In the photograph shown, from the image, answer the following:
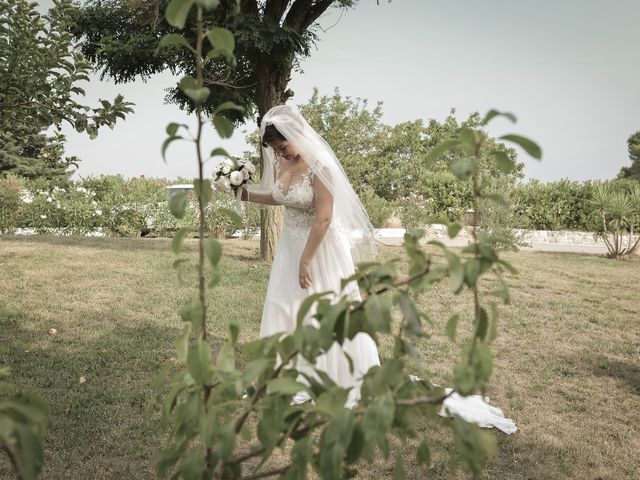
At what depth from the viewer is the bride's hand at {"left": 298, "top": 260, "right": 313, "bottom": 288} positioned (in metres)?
4.12

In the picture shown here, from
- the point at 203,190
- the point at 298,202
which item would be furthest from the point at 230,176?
the point at 203,190

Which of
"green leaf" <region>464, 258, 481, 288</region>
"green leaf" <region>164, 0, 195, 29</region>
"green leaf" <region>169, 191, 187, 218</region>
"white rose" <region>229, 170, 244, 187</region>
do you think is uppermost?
"green leaf" <region>164, 0, 195, 29</region>

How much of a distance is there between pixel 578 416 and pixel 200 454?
13.7 feet

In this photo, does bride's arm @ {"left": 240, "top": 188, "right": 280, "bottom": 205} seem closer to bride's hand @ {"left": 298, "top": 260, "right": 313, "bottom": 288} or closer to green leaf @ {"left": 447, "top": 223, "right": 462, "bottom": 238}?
bride's hand @ {"left": 298, "top": 260, "right": 313, "bottom": 288}

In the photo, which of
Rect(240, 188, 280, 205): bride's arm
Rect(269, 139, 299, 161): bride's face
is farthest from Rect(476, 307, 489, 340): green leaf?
Rect(240, 188, 280, 205): bride's arm

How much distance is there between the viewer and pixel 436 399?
1.13 m

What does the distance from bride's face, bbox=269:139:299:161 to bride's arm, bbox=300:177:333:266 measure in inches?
12.2

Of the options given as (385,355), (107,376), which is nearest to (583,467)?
(385,355)

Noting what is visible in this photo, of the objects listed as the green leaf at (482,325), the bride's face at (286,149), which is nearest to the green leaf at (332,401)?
the green leaf at (482,325)

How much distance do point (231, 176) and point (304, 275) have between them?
0.98m

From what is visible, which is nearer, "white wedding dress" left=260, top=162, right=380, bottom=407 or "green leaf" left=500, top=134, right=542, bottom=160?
"green leaf" left=500, top=134, right=542, bottom=160

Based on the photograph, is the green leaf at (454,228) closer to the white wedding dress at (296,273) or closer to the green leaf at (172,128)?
the green leaf at (172,128)

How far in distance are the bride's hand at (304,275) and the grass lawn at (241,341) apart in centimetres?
127

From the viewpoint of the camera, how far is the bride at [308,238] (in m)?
4.10
